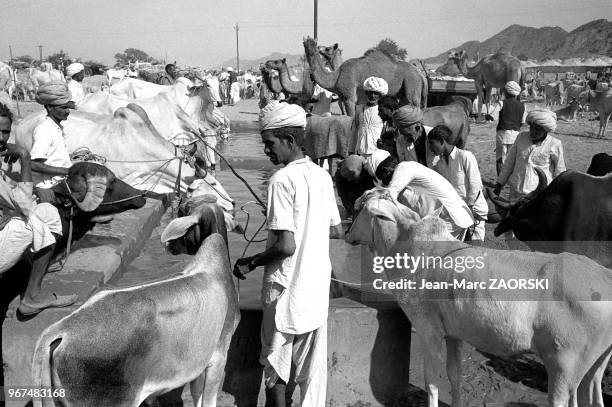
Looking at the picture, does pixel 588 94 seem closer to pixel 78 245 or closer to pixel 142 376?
pixel 78 245

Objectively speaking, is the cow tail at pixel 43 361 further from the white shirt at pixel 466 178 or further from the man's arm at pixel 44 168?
the white shirt at pixel 466 178

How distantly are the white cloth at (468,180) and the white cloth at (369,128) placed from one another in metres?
2.87

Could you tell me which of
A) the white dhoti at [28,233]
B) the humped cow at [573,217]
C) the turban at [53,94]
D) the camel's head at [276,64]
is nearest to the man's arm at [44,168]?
the turban at [53,94]

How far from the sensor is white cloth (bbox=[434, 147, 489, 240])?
16.9 ft

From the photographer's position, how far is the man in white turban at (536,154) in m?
5.75

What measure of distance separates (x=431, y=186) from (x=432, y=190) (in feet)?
0.12

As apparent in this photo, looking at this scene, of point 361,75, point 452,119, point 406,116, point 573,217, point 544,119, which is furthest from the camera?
point 361,75

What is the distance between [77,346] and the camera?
282 centimetres

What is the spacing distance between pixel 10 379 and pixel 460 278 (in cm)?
295


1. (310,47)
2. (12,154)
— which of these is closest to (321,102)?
(310,47)

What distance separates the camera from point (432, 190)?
459 cm

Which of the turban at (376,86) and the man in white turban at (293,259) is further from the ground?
the turban at (376,86)

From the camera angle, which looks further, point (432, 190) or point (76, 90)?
point (76, 90)

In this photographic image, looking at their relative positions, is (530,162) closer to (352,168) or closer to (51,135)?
(352,168)
